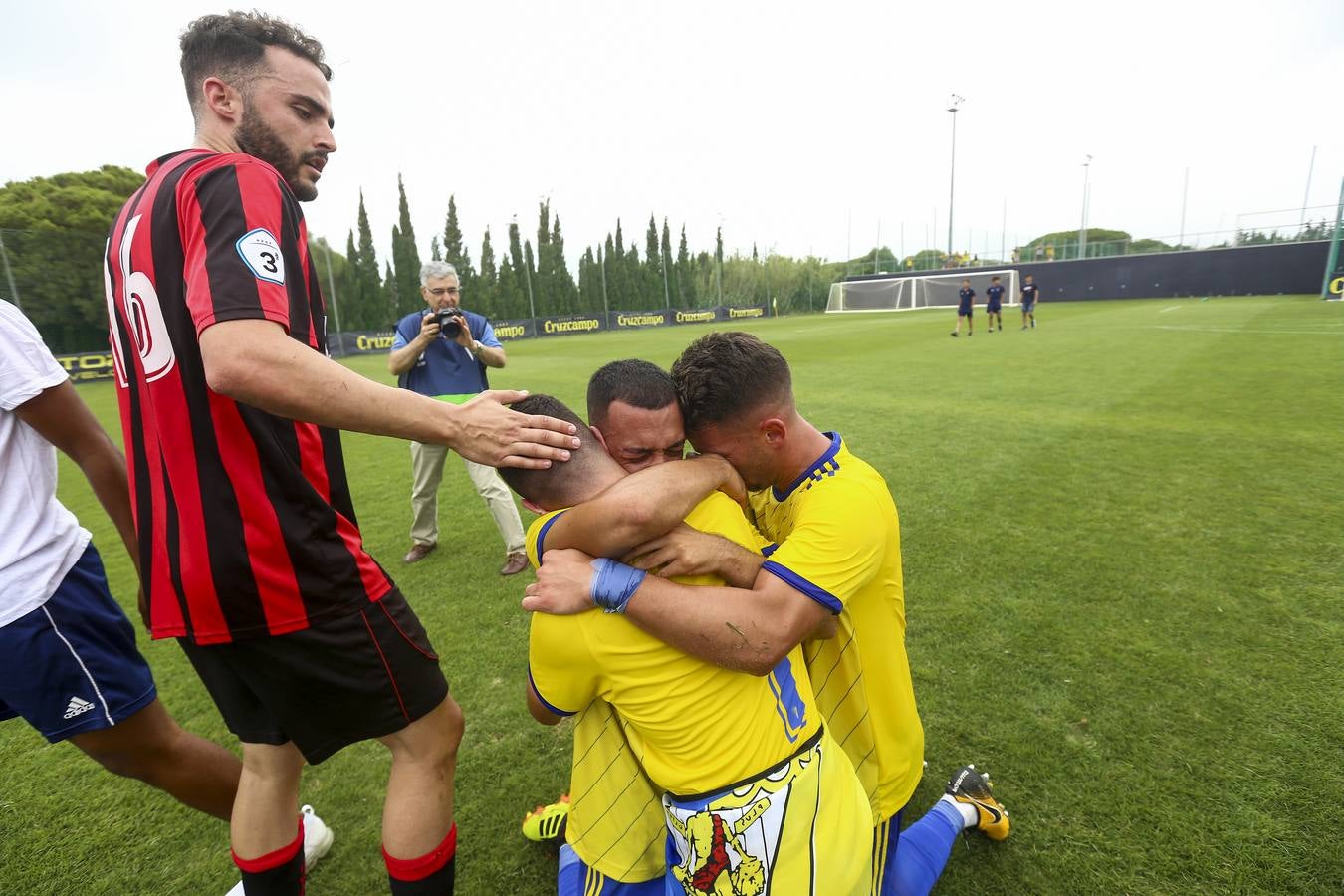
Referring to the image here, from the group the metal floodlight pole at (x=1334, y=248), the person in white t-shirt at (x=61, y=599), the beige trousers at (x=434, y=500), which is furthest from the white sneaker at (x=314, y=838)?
the metal floodlight pole at (x=1334, y=248)

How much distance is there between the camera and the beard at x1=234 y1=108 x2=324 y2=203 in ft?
5.68

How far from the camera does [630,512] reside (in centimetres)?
139

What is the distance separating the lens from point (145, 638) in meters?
4.15

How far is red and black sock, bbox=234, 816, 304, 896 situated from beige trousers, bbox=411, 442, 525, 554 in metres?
3.06

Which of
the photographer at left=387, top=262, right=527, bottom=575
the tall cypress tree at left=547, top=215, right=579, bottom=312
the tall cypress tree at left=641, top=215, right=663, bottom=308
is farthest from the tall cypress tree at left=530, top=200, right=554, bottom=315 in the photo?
the photographer at left=387, top=262, right=527, bottom=575

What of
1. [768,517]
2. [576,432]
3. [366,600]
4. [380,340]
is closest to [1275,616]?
[768,517]

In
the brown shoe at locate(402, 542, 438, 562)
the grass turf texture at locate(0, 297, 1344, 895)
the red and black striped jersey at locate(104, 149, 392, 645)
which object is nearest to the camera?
the red and black striped jersey at locate(104, 149, 392, 645)

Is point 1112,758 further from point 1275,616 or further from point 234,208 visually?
point 234,208

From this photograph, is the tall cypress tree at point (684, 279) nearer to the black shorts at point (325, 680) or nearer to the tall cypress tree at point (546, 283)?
the tall cypress tree at point (546, 283)

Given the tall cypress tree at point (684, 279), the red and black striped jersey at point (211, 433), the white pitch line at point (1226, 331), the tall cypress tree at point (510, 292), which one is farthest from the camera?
the tall cypress tree at point (684, 279)

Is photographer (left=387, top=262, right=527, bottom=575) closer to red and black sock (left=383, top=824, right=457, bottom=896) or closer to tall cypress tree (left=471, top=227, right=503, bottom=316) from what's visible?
red and black sock (left=383, top=824, right=457, bottom=896)

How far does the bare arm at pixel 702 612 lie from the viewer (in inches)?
53.9

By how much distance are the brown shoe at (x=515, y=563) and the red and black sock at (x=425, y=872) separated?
3.08 m

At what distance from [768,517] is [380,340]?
33994 mm
